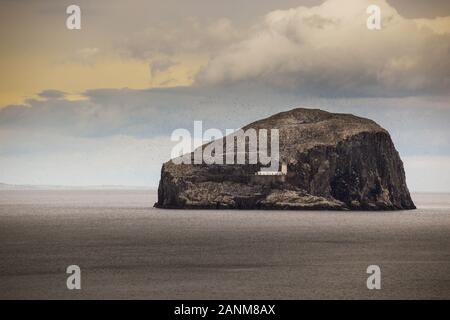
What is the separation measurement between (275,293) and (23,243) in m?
65.9

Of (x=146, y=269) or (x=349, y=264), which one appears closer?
(x=146, y=269)

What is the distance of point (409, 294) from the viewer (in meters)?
83.2

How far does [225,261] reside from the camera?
110m

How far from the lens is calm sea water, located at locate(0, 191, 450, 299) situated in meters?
84.6

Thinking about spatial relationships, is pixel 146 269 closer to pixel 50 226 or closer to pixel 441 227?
pixel 50 226

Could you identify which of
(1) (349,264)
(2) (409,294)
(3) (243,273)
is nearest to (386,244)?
(1) (349,264)

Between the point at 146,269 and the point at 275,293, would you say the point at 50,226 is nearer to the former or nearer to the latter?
the point at 146,269

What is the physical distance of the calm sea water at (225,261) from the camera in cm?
8462
